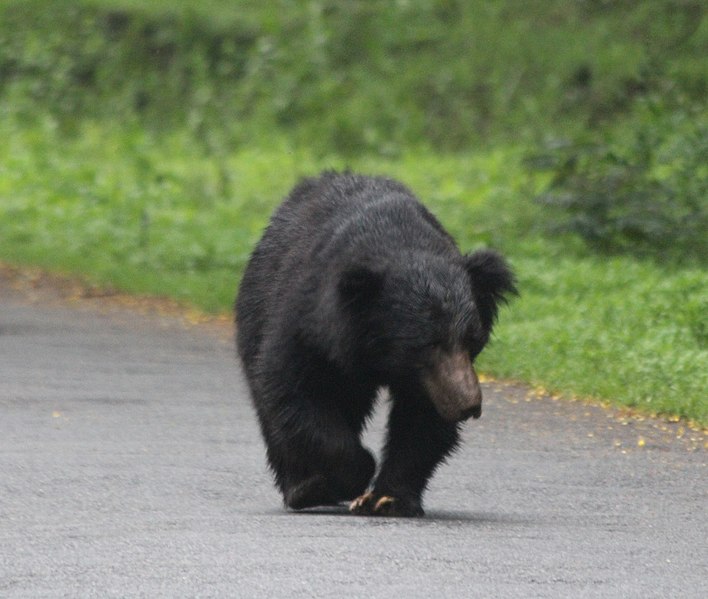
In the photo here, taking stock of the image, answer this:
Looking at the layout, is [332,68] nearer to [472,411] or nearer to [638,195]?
[638,195]

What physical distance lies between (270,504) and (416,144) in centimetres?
1871

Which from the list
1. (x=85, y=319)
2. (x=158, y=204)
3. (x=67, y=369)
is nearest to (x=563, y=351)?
(x=67, y=369)

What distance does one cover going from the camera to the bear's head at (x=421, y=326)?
6.46 m

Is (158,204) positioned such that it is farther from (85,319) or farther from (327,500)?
(327,500)

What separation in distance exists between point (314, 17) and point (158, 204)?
787cm

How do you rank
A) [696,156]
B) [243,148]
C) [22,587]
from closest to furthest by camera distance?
[22,587], [696,156], [243,148]

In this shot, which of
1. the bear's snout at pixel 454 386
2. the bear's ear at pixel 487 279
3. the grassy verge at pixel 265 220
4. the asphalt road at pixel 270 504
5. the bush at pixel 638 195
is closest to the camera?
the asphalt road at pixel 270 504

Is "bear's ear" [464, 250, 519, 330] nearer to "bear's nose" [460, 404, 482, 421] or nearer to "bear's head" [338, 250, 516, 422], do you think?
"bear's head" [338, 250, 516, 422]

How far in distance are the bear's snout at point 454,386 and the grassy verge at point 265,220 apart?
378cm

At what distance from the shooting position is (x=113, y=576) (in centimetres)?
551

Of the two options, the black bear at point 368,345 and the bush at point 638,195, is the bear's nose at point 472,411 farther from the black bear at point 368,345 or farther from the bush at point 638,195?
the bush at point 638,195

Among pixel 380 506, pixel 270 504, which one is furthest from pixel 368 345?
pixel 270 504

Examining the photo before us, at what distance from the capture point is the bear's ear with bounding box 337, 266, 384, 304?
647cm

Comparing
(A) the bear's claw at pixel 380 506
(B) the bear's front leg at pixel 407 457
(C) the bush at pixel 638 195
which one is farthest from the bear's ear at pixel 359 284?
(C) the bush at pixel 638 195
